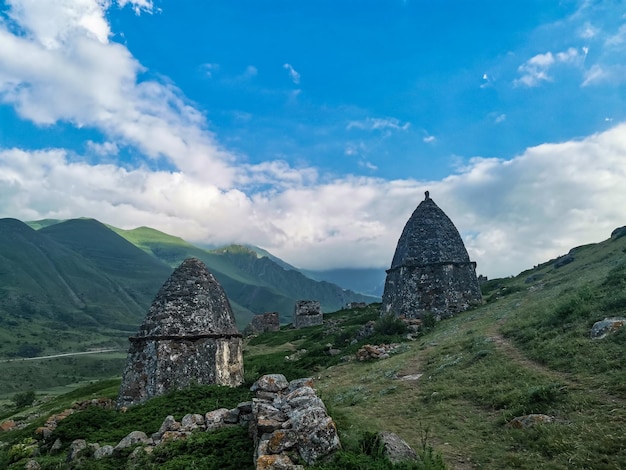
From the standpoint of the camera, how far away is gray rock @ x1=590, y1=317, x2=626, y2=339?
495 inches

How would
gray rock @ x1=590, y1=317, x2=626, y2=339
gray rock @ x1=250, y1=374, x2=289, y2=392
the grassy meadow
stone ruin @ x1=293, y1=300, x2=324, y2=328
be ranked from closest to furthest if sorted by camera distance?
the grassy meadow, gray rock @ x1=250, y1=374, x2=289, y2=392, gray rock @ x1=590, y1=317, x2=626, y2=339, stone ruin @ x1=293, y1=300, x2=324, y2=328

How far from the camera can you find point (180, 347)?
634 inches

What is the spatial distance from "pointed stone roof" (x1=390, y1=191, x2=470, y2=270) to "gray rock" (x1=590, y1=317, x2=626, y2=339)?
18388mm

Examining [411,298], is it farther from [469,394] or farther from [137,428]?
[137,428]

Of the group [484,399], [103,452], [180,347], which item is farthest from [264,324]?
[103,452]

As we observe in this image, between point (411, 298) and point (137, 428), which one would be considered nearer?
point (137, 428)

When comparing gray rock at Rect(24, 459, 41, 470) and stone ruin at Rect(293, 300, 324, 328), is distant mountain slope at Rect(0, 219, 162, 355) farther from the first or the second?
gray rock at Rect(24, 459, 41, 470)

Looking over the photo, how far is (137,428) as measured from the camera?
11.6 meters

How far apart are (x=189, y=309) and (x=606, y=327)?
49.0 ft

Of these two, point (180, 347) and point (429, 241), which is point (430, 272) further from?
point (180, 347)

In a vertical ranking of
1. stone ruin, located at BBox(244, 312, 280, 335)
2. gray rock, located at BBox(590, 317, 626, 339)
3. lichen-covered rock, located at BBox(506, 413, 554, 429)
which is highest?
gray rock, located at BBox(590, 317, 626, 339)

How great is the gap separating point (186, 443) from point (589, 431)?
316 inches

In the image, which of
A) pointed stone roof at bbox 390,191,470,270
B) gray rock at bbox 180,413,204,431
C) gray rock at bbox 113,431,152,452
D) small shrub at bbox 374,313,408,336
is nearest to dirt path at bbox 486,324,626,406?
gray rock at bbox 180,413,204,431

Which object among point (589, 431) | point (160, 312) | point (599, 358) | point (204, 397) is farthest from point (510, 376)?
point (160, 312)
